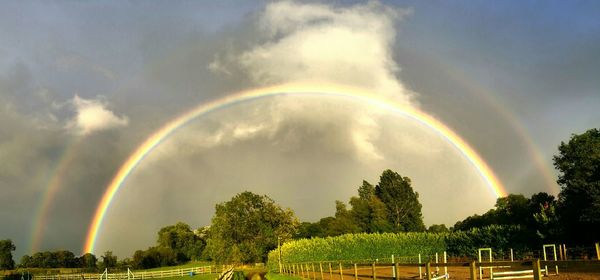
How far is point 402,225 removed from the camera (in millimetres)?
133000

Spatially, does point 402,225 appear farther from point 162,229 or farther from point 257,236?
point 162,229

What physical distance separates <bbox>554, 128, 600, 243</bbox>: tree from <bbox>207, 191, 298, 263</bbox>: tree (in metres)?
56.0

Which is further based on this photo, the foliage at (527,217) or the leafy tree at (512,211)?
the leafy tree at (512,211)

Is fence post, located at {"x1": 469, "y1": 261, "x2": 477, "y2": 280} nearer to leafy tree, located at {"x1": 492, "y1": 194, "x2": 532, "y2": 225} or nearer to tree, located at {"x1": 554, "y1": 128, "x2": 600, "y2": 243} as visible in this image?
tree, located at {"x1": 554, "y1": 128, "x2": 600, "y2": 243}

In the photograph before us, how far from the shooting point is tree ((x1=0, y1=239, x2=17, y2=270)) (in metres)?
151

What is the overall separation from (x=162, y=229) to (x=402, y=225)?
70.3 m

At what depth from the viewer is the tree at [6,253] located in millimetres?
150675

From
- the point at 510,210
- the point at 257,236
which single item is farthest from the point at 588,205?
the point at 257,236

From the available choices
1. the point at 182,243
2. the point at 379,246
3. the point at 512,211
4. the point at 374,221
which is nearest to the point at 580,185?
the point at 379,246

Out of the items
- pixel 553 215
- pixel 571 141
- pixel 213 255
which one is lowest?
pixel 213 255

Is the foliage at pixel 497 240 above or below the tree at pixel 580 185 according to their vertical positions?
below

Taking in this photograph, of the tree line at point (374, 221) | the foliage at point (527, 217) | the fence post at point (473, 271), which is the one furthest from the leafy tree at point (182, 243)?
the fence post at point (473, 271)

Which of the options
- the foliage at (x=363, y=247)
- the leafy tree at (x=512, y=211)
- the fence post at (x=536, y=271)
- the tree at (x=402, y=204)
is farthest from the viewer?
the tree at (x=402, y=204)

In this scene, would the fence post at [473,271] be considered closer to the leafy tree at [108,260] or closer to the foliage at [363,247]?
the foliage at [363,247]
